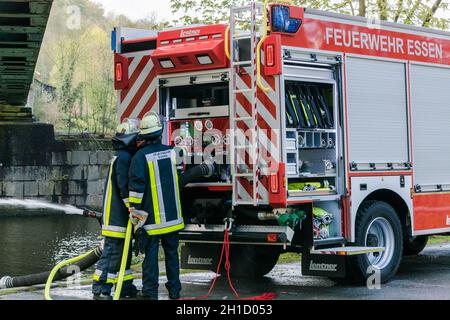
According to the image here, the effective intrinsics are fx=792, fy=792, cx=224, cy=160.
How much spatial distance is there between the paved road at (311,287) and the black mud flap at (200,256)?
0.22m

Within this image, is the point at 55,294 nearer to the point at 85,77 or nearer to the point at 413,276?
the point at 413,276

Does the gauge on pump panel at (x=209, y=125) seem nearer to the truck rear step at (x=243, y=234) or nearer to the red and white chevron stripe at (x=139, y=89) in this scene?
the red and white chevron stripe at (x=139, y=89)

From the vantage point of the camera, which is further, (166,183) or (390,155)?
(390,155)

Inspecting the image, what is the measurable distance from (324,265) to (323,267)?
0.08 feet

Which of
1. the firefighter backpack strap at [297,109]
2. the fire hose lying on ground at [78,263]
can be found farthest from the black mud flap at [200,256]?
the firefighter backpack strap at [297,109]

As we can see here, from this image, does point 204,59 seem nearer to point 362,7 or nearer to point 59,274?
point 59,274

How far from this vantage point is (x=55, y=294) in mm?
8336

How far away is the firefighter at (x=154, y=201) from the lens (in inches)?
293

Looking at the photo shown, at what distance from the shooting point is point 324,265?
26.6 ft

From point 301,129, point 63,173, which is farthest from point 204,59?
point 63,173

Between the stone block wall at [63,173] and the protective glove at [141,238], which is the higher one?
the stone block wall at [63,173]

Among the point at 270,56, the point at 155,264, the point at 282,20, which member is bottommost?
the point at 155,264
